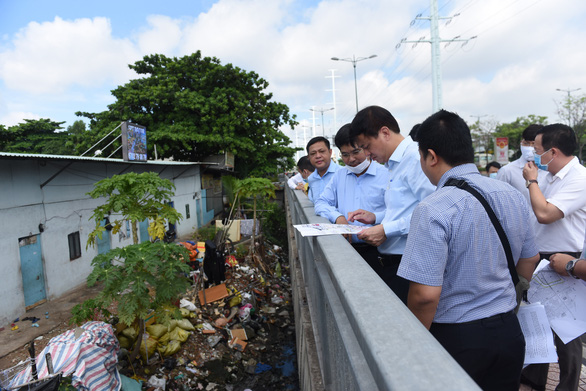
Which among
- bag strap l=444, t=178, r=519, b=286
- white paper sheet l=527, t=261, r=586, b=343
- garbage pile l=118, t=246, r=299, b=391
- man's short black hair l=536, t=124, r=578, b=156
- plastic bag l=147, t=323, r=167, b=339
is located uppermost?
man's short black hair l=536, t=124, r=578, b=156

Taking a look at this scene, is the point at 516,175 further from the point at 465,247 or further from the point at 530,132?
the point at 465,247

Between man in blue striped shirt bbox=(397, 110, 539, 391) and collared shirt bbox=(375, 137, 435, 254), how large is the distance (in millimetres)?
688

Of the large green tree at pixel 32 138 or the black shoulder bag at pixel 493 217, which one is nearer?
the black shoulder bag at pixel 493 217

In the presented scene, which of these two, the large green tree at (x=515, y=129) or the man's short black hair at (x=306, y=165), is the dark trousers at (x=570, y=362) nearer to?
the man's short black hair at (x=306, y=165)

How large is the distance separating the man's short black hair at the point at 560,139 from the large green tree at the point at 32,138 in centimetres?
3478

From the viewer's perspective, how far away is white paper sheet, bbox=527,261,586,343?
7.10 ft

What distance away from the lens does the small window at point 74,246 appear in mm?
9716

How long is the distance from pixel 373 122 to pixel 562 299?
5.13 ft

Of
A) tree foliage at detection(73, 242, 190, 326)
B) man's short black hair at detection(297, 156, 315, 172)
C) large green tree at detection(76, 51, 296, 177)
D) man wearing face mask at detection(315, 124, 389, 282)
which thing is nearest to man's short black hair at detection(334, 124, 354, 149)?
man wearing face mask at detection(315, 124, 389, 282)

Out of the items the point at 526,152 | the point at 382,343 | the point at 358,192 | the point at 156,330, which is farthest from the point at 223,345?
the point at 382,343

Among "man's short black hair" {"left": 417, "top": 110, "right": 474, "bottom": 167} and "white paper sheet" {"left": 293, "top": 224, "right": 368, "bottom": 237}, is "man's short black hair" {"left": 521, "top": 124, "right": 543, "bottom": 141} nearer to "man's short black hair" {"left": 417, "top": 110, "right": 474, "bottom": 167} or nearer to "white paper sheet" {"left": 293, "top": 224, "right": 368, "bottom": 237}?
"white paper sheet" {"left": 293, "top": 224, "right": 368, "bottom": 237}

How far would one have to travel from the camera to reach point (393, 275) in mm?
2596

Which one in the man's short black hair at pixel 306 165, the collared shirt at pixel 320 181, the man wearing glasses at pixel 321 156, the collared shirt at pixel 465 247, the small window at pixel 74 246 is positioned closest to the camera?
the collared shirt at pixel 465 247

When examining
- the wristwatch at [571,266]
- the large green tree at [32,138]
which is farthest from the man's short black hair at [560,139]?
the large green tree at [32,138]
